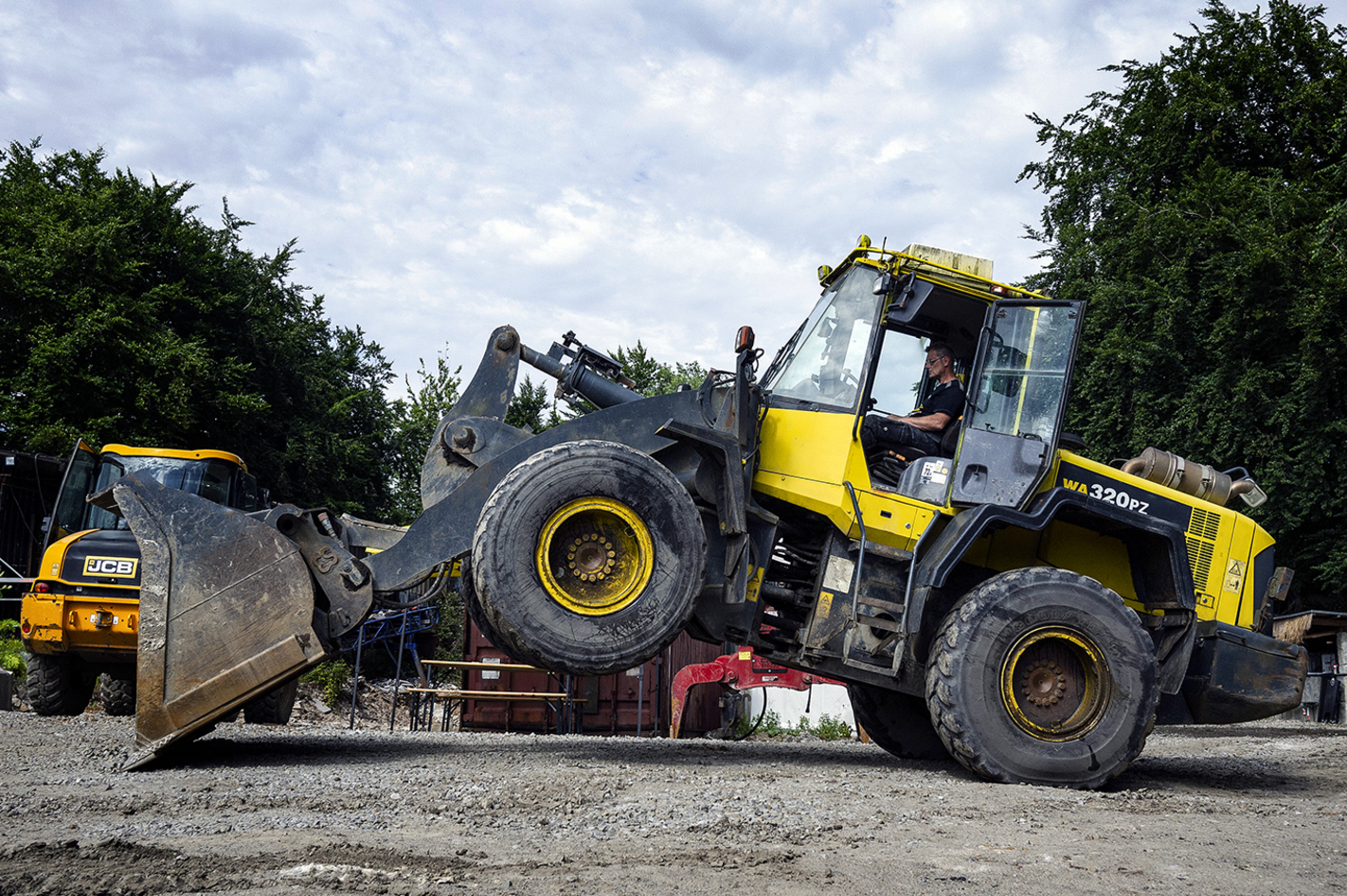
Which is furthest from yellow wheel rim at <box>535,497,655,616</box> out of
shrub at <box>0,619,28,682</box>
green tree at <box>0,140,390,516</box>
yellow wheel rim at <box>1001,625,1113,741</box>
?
green tree at <box>0,140,390,516</box>

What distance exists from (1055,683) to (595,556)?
9.67ft

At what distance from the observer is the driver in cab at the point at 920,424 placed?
6.35 m

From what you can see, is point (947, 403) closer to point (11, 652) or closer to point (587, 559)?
point (587, 559)

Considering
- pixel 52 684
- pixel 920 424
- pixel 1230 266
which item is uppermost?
pixel 1230 266

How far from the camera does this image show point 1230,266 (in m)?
17.1

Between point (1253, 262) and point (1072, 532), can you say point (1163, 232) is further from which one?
point (1072, 532)

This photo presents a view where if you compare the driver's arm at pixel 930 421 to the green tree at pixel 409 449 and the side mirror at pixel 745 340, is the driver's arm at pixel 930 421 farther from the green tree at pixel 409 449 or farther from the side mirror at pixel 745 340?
the green tree at pixel 409 449

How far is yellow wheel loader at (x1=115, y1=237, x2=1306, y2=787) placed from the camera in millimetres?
5535

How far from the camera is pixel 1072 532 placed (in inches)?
269

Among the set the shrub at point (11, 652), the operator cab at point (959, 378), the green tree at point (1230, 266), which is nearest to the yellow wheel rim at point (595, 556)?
the operator cab at point (959, 378)

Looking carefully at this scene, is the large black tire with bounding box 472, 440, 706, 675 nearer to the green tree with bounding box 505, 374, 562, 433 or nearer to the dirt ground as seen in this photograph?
the dirt ground

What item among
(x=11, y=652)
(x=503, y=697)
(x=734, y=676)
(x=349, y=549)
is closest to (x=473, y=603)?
(x=349, y=549)

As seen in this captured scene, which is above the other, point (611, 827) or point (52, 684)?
point (611, 827)

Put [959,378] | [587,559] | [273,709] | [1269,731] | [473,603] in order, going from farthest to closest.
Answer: [1269,731] → [273,709] → [959,378] → [473,603] → [587,559]
